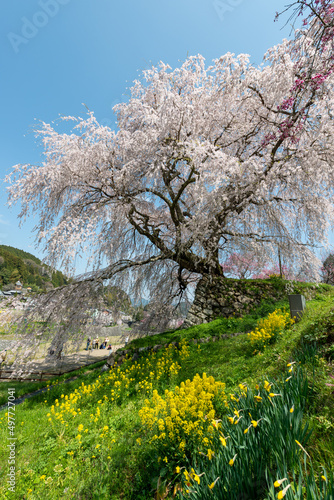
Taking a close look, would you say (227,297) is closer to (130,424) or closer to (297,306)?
(297,306)

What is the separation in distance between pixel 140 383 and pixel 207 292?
4965 mm

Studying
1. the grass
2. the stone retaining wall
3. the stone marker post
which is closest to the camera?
the grass

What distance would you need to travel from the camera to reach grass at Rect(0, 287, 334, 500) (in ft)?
9.07

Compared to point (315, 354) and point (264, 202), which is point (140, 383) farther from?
point (264, 202)

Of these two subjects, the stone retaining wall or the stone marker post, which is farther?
the stone retaining wall

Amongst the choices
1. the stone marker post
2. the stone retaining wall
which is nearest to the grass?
the stone marker post

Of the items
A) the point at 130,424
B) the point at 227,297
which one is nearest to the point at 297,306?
the point at 227,297

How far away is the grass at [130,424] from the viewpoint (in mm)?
2763

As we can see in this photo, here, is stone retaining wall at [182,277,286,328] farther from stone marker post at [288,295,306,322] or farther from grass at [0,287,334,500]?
stone marker post at [288,295,306,322]

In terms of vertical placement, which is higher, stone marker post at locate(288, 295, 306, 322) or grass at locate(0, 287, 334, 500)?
stone marker post at locate(288, 295, 306, 322)

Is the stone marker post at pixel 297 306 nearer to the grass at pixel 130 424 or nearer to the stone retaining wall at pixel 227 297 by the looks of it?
the grass at pixel 130 424

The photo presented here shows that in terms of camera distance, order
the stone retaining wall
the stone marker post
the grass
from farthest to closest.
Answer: the stone retaining wall < the stone marker post < the grass

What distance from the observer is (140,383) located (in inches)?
232

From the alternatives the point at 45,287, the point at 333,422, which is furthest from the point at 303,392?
the point at 45,287
